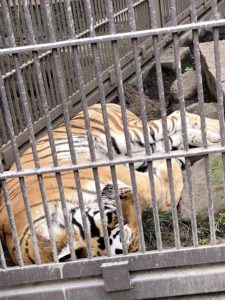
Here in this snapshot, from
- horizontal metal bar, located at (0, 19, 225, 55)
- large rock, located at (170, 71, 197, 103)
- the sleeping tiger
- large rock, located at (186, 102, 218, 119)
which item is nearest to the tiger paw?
the sleeping tiger

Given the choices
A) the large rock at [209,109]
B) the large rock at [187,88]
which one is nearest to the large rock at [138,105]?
the large rock at [187,88]

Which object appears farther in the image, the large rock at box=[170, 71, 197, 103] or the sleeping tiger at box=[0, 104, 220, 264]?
the large rock at box=[170, 71, 197, 103]

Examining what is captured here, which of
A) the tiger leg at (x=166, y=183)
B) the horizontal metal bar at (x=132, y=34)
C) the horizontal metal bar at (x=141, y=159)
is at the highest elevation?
the horizontal metal bar at (x=132, y=34)

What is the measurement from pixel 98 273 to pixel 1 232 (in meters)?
0.84

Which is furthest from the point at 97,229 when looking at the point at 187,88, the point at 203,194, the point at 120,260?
the point at 187,88

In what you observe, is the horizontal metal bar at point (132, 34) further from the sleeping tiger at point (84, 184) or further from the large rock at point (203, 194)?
the large rock at point (203, 194)

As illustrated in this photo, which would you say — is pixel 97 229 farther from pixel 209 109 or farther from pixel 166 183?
pixel 209 109

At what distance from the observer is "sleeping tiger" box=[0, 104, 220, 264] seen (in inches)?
127

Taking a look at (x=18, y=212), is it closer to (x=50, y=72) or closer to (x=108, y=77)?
(x=50, y=72)

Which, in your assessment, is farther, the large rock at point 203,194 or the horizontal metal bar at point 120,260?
the large rock at point 203,194

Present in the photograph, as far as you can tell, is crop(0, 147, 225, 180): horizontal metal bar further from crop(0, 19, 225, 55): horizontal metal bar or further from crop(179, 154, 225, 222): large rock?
crop(179, 154, 225, 222): large rock

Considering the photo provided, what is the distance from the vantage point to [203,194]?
377 centimetres

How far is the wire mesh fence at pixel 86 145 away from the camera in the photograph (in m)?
2.62

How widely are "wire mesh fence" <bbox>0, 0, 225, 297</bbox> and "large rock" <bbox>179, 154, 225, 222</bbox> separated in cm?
13
